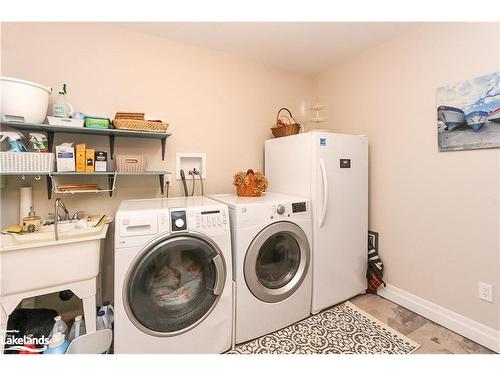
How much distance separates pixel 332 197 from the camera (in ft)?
6.23

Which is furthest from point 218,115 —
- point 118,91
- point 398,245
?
point 398,245

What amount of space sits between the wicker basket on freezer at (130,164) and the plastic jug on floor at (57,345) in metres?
1.04

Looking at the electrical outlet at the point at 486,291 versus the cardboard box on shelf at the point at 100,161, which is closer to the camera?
the electrical outlet at the point at 486,291

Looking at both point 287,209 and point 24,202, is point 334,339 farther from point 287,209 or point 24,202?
point 24,202

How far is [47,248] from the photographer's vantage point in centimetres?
120

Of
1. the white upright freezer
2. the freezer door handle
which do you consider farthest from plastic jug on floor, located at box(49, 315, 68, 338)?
the freezer door handle

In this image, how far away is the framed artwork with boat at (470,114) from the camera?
147cm

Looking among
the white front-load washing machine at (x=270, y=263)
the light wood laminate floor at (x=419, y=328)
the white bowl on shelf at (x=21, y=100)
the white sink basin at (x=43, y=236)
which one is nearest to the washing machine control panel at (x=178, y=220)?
the white front-load washing machine at (x=270, y=263)

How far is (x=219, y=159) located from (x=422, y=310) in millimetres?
2121

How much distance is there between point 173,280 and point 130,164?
93cm

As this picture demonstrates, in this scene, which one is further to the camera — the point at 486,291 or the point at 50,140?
the point at 50,140

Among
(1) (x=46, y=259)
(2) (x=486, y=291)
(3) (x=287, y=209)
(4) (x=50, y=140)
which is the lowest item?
(2) (x=486, y=291)

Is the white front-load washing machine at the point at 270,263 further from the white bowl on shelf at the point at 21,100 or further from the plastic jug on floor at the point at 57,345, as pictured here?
the white bowl on shelf at the point at 21,100

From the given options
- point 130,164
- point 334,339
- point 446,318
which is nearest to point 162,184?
point 130,164
